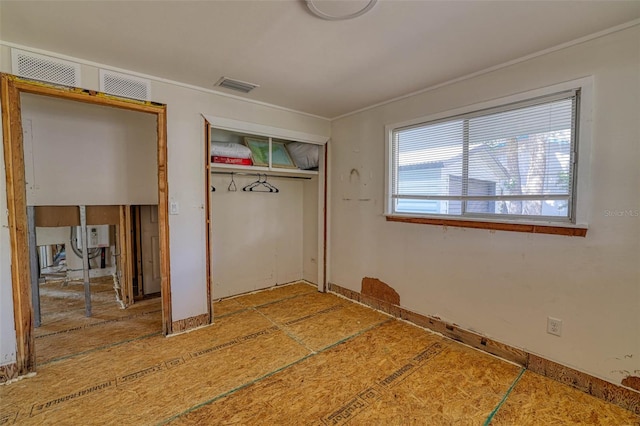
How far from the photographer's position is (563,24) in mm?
1709

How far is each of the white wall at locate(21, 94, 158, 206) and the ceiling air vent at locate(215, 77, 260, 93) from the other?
3.73ft

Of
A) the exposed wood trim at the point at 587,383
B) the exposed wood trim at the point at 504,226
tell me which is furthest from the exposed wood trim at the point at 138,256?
the exposed wood trim at the point at 587,383

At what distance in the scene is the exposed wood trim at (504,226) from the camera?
6.34ft

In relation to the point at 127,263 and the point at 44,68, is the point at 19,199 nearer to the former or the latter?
the point at 44,68

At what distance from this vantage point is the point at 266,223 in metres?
3.99

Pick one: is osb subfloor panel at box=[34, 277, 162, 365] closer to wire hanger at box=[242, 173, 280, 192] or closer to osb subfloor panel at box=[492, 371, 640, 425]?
wire hanger at box=[242, 173, 280, 192]

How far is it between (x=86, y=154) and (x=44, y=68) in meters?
1.09

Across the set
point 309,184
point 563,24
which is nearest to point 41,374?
point 309,184

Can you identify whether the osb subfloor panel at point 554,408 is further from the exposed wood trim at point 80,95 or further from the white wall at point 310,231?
the exposed wood trim at point 80,95

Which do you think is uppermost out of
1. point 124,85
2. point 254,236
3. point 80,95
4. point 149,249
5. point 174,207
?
point 124,85

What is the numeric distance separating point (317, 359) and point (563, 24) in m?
2.84

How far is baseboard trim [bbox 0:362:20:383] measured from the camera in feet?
6.43

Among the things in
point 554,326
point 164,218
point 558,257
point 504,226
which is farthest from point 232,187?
point 554,326

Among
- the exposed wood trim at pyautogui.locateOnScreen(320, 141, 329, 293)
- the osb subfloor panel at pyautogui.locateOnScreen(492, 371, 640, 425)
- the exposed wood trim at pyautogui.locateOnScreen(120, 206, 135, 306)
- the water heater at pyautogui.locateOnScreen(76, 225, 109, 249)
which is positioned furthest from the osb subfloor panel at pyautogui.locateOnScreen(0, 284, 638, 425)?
the water heater at pyautogui.locateOnScreen(76, 225, 109, 249)
